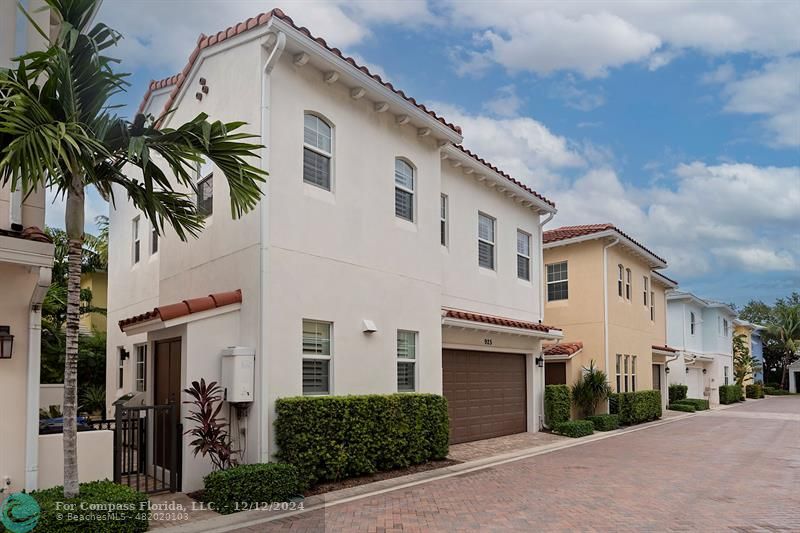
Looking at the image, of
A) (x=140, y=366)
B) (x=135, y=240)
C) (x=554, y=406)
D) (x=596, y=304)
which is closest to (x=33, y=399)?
(x=140, y=366)

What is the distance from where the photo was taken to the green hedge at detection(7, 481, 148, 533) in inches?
268

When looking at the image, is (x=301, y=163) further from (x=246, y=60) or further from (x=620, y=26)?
(x=620, y=26)

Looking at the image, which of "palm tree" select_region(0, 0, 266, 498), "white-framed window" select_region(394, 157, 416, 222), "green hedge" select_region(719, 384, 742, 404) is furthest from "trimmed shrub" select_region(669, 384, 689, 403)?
"palm tree" select_region(0, 0, 266, 498)

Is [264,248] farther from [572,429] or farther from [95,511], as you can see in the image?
[572,429]

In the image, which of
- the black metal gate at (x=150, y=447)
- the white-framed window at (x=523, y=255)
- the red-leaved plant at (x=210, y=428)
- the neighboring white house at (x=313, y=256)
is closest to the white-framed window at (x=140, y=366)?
the neighboring white house at (x=313, y=256)

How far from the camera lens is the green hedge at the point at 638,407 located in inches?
877

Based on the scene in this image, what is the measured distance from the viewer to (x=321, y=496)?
9680mm

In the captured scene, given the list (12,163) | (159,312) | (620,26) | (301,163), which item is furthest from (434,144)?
(12,163)

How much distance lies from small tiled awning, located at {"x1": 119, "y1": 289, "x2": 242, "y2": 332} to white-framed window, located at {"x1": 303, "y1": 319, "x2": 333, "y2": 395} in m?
1.27

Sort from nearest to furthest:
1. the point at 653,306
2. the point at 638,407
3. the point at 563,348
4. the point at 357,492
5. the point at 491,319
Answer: the point at 357,492 → the point at 491,319 → the point at 563,348 → the point at 638,407 → the point at 653,306

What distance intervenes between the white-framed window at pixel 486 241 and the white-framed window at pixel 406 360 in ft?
15.2

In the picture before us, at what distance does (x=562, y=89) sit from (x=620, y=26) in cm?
440

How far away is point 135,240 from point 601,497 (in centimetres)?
1301

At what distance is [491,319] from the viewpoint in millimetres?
15953
